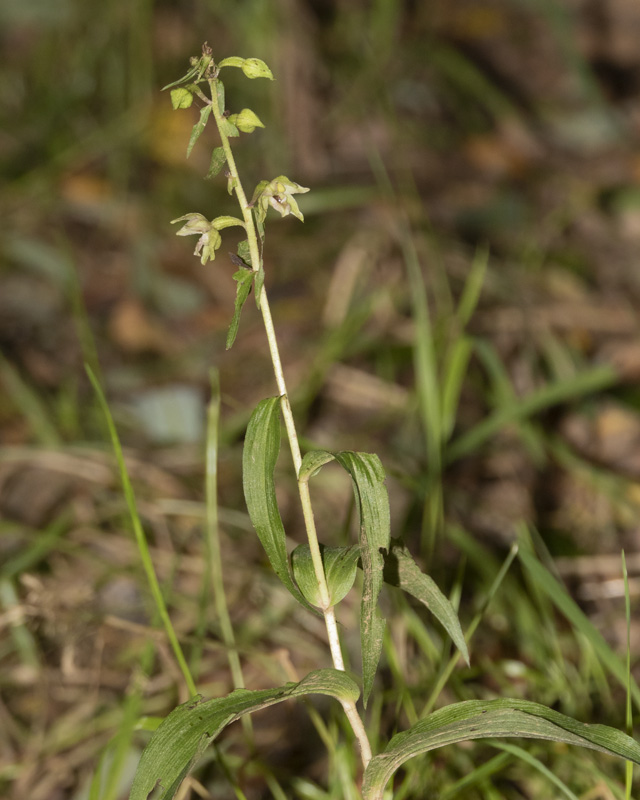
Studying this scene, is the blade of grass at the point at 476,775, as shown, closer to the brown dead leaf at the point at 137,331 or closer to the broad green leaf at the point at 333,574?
the broad green leaf at the point at 333,574

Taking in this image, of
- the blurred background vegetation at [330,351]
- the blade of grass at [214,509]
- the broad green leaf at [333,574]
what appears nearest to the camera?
the broad green leaf at [333,574]

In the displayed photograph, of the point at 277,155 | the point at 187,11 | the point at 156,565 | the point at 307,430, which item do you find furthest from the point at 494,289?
the point at 187,11

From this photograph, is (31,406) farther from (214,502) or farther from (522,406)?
(522,406)

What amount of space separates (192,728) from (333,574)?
201mm

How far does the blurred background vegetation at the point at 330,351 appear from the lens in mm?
1351

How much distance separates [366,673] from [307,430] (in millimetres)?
1302

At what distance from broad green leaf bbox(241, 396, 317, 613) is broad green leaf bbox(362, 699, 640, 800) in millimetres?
190

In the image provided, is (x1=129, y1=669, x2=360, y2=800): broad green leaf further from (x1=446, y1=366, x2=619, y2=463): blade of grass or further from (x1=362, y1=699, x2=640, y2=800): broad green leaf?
(x1=446, y1=366, x2=619, y2=463): blade of grass

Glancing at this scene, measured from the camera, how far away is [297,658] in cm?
148

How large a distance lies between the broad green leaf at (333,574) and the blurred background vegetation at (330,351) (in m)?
0.27

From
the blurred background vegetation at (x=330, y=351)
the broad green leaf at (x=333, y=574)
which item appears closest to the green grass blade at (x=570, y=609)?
the blurred background vegetation at (x=330, y=351)

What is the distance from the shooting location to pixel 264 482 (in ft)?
2.69

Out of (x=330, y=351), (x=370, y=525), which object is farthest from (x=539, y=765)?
(x=330, y=351)

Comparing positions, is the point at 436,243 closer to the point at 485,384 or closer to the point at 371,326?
the point at 371,326
